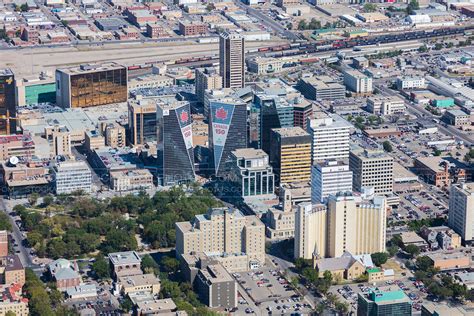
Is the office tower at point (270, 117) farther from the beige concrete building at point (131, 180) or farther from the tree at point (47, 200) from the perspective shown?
the tree at point (47, 200)

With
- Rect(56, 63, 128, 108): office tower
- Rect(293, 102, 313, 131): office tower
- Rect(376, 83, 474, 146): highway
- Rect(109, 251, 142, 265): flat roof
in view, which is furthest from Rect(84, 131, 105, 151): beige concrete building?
Rect(376, 83, 474, 146): highway

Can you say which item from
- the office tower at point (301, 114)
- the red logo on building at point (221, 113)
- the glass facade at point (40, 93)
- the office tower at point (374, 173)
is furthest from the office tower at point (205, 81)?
the office tower at point (374, 173)

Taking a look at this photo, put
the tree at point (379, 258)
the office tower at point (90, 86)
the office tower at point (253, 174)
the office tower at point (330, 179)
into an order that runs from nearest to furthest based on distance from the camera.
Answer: the tree at point (379, 258)
the office tower at point (330, 179)
the office tower at point (253, 174)
the office tower at point (90, 86)

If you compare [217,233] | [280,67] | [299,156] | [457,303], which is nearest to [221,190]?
[299,156]

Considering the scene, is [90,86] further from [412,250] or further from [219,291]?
[219,291]

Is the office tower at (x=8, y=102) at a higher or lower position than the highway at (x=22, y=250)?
higher

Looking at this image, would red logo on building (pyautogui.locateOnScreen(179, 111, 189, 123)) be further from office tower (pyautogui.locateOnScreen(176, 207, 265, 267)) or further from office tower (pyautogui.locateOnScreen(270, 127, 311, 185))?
office tower (pyautogui.locateOnScreen(176, 207, 265, 267))

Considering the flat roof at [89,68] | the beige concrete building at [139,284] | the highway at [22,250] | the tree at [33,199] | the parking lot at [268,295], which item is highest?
the flat roof at [89,68]

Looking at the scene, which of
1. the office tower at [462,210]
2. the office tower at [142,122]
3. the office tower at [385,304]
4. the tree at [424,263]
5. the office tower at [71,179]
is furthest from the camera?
the office tower at [142,122]
